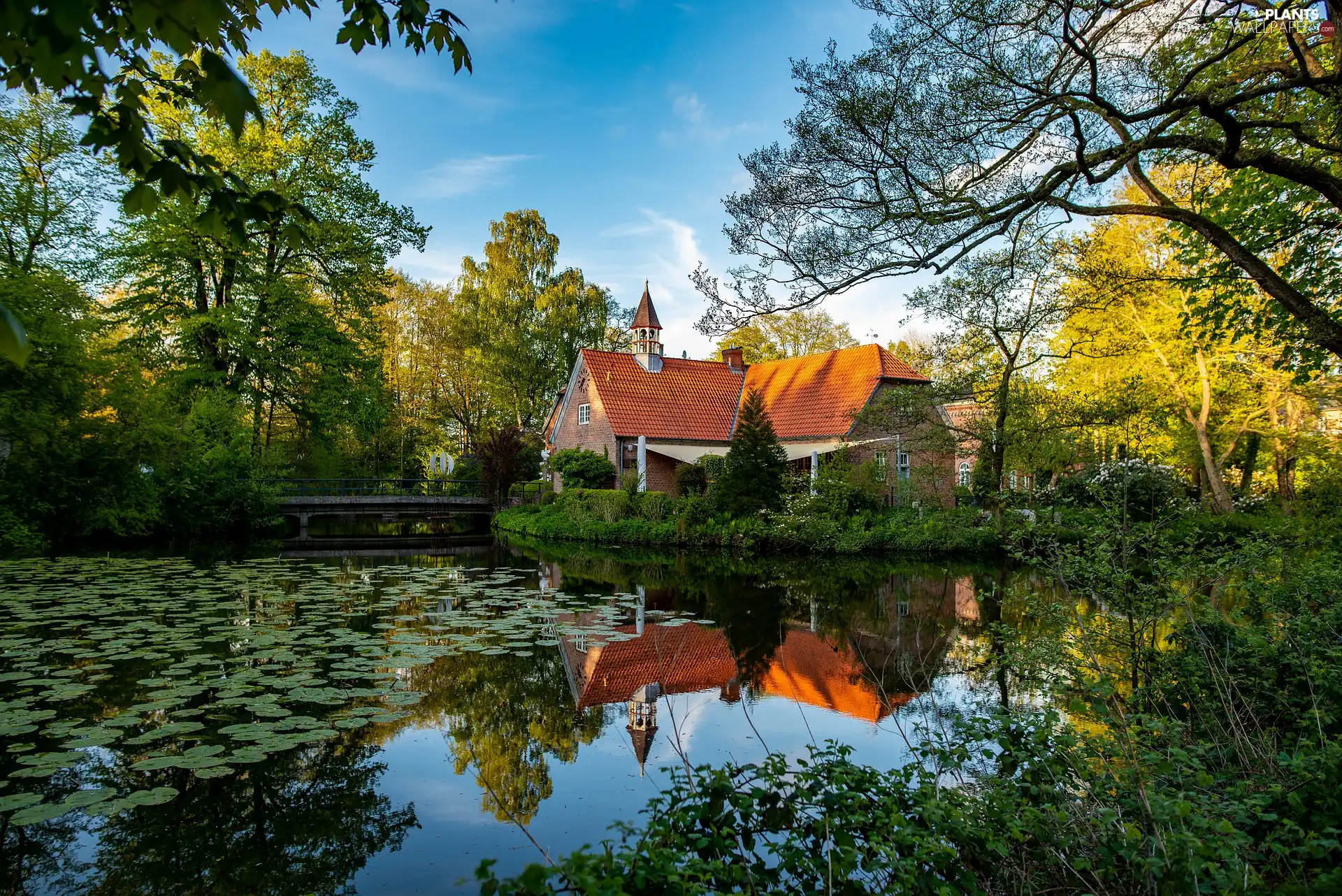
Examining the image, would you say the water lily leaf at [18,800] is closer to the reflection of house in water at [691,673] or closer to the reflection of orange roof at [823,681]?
the reflection of house in water at [691,673]

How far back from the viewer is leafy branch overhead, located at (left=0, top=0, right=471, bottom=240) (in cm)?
149

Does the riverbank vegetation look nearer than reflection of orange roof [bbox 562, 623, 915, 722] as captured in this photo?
Yes

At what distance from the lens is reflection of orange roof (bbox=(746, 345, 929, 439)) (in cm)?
2372

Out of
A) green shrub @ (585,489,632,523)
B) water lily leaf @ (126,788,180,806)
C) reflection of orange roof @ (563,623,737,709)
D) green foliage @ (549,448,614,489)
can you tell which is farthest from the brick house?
water lily leaf @ (126,788,180,806)

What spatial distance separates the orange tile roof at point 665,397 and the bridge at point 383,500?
429cm

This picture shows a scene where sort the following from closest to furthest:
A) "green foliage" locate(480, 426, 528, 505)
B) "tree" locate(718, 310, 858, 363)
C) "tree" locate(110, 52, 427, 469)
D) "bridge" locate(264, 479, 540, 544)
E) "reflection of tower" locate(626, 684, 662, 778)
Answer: "reflection of tower" locate(626, 684, 662, 778) < "tree" locate(110, 52, 427, 469) < "bridge" locate(264, 479, 540, 544) < "green foliage" locate(480, 426, 528, 505) < "tree" locate(718, 310, 858, 363)

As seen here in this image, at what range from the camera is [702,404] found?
2697 centimetres

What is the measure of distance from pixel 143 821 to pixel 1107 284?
1034 cm

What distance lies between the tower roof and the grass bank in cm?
791

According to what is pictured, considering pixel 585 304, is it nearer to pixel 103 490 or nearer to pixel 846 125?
pixel 103 490

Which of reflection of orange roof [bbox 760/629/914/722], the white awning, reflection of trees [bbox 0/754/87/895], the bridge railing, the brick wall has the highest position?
the brick wall

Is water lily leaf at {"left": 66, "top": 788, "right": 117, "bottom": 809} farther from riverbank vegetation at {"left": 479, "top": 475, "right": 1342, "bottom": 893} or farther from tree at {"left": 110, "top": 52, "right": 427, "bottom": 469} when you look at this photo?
tree at {"left": 110, "top": 52, "right": 427, "bottom": 469}

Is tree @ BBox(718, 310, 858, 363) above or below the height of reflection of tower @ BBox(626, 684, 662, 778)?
above

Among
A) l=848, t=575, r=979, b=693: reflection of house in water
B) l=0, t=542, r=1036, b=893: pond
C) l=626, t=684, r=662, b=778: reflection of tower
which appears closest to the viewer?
l=0, t=542, r=1036, b=893: pond
